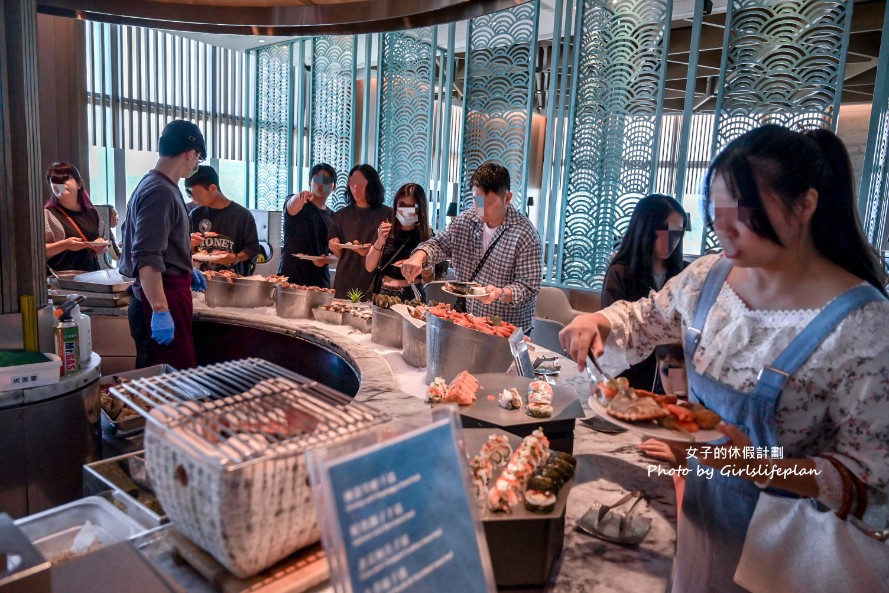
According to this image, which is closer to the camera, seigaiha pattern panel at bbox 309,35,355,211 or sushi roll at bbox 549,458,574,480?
sushi roll at bbox 549,458,574,480

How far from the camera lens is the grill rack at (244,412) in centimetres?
77

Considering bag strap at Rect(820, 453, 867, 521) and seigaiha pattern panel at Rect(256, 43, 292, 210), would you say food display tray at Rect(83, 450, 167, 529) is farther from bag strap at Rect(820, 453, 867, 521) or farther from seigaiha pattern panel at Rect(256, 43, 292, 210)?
seigaiha pattern panel at Rect(256, 43, 292, 210)

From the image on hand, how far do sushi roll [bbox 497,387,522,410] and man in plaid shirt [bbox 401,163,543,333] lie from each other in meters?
1.50

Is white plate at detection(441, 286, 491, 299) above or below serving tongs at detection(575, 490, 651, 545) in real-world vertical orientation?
above

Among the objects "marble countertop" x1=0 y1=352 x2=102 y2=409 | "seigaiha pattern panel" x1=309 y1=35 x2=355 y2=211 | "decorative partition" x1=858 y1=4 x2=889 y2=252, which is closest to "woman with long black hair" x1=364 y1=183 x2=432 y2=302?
"marble countertop" x1=0 y1=352 x2=102 y2=409

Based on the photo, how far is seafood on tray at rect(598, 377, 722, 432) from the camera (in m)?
1.17

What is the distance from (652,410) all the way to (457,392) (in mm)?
596

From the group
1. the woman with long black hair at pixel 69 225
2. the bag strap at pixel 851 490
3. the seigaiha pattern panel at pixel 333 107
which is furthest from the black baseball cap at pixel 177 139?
the seigaiha pattern panel at pixel 333 107

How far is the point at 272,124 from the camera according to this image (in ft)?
28.7

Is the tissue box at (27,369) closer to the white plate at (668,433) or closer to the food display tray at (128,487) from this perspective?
the food display tray at (128,487)

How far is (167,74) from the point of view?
26.4 ft

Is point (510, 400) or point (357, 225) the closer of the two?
point (510, 400)

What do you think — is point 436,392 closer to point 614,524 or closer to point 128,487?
point 614,524

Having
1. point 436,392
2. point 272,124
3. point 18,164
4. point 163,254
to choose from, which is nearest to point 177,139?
point 163,254
